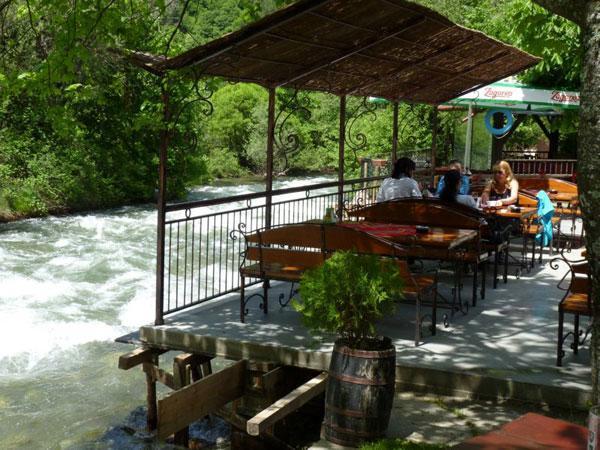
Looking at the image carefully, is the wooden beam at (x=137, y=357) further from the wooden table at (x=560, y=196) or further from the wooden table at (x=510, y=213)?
the wooden table at (x=560, y=196)

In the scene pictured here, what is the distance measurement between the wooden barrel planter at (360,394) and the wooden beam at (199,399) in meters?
1.56

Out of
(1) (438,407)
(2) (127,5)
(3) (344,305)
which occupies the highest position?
(2) (127,5)

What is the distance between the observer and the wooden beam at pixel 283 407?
5965mm

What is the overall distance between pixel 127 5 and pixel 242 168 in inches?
1418

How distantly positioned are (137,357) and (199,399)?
50.4 inches

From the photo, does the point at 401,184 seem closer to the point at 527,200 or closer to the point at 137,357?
the point at 527,200

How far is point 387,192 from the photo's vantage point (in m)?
11.4

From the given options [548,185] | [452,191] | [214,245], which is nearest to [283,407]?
[214,245]

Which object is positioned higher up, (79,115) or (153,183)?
(79,115)

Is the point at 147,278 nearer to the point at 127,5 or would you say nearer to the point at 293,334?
the point at 127,5

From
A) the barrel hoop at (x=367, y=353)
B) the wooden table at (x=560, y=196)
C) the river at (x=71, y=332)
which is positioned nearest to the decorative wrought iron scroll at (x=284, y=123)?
the river at (x=71, y=332)

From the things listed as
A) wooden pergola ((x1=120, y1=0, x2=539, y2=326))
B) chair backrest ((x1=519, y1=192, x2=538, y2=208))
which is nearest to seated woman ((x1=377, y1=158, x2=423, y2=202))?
wooden pergola ((x1=120, y1=0, x2=539, y2=326))

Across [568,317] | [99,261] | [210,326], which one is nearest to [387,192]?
[568,317]

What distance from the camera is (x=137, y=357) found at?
8.07 meters
